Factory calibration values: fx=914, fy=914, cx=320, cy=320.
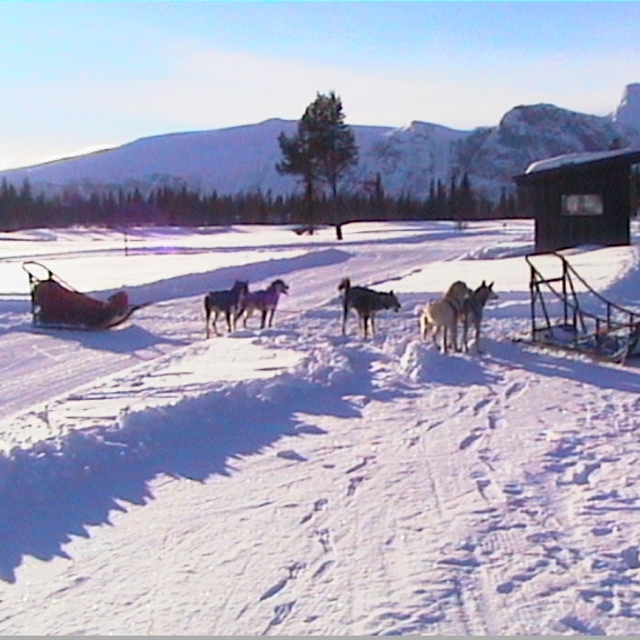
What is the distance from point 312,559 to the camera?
492 cm

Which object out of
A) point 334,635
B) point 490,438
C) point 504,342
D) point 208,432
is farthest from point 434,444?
point 504,342

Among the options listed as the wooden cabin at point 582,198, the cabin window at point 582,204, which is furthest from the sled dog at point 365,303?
the cabin window at point 582,204

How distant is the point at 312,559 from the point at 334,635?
866mm

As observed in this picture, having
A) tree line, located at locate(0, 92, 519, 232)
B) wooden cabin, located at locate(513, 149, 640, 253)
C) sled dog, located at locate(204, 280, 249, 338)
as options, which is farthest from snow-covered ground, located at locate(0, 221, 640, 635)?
tree line, located at locate(0, 92, 519, 232)

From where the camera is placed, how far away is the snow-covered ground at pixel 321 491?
437 cm

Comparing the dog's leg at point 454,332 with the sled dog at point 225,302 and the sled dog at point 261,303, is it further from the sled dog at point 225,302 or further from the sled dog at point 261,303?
the sled dog at point 225,302

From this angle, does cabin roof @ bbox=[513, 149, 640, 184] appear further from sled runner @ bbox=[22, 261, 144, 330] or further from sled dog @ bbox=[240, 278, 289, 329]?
sled runner @ bbox=[22, 261, 144, 330]

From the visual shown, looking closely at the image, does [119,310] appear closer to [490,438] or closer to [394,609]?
[490,438]

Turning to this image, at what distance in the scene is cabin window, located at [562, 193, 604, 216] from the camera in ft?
92.1

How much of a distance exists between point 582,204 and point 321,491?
24.2 meters

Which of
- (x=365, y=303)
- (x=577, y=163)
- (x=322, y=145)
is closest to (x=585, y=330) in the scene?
(x=365, y=303)

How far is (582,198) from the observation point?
28203 mm

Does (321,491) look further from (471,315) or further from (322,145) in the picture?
(322,145)

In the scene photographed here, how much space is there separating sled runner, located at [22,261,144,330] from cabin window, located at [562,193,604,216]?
17097 mm
